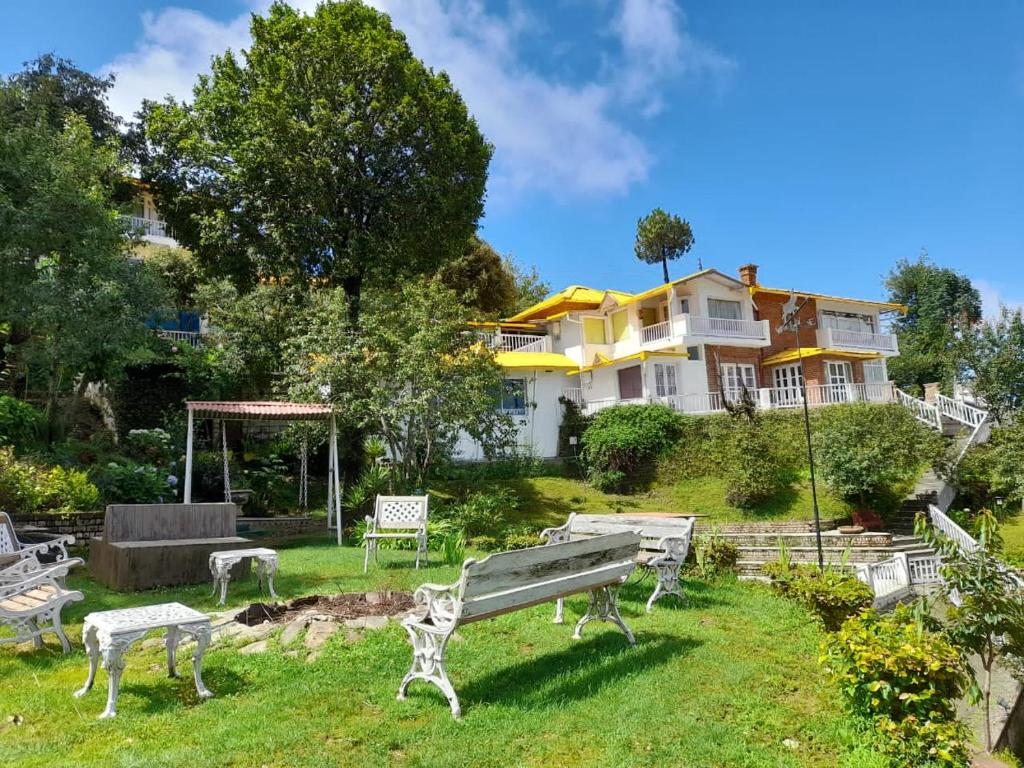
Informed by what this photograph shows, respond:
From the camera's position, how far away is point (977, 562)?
15.7 ft

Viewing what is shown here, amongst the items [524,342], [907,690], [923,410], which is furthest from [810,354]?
[907,690]

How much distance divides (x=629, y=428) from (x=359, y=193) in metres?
12.3

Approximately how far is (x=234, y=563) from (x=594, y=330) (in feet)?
80.9

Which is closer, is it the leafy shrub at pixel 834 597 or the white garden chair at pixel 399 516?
the leafy shrub at pixel 834 597

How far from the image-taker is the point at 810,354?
2903cm

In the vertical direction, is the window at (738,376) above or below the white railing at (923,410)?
above

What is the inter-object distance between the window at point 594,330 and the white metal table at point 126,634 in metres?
26.5

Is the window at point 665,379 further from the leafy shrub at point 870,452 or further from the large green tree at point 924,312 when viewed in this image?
the large green tree at point 924,312

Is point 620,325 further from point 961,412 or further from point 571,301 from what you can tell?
point 961,412

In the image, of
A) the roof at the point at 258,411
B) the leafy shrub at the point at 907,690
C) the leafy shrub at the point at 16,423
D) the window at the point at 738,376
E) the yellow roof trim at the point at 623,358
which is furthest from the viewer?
the window at the point at 738,376

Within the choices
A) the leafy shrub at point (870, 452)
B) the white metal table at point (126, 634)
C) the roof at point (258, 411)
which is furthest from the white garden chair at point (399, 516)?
the leafy shrub at point (870, 452)

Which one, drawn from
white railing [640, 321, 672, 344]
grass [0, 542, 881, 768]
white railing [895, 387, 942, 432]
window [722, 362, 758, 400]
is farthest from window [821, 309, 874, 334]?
grass [0, 542, 881, 768]

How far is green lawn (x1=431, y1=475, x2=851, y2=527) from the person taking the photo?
18672mm

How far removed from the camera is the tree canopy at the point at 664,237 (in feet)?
151
